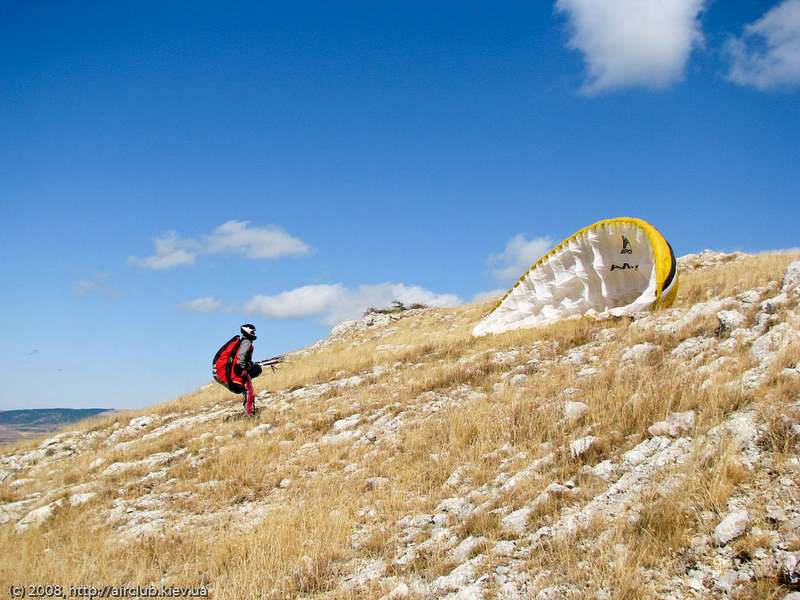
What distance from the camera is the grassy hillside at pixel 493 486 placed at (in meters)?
4.08

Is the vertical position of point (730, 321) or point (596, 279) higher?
point (596, 279)

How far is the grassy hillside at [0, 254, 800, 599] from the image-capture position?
4082mm

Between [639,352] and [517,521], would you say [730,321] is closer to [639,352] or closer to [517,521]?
[639,352]

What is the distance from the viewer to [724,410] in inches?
229

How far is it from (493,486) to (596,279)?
1307 centimetres

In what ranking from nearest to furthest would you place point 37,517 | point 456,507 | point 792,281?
point 456,507, point 37,517, point 792,281

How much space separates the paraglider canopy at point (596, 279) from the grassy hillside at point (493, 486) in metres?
1.83

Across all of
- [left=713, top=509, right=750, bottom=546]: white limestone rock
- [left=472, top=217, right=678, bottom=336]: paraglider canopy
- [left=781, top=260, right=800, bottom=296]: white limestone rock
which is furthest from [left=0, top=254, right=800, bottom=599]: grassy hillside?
[left=472, top=217, right=678, bottom=336]: paraglider canopy

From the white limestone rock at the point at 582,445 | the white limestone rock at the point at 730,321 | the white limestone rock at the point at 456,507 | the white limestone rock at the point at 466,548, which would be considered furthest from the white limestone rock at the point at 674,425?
the white limestone rock at the point at 730,321

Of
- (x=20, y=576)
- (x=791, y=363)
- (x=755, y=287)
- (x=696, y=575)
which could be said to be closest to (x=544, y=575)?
(x=696, y=575)

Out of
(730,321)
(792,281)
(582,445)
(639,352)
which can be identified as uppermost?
(792,281)

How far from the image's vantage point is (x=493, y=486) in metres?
6.26

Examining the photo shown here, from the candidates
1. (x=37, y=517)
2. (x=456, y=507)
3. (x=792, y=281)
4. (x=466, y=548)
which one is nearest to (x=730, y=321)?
(x=792, y=281)

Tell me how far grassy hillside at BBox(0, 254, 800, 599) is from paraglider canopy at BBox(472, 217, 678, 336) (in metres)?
1.83
